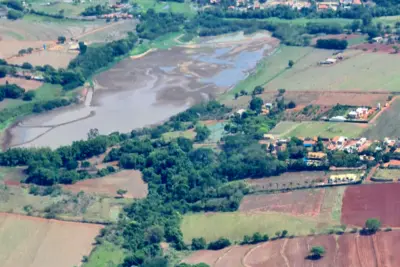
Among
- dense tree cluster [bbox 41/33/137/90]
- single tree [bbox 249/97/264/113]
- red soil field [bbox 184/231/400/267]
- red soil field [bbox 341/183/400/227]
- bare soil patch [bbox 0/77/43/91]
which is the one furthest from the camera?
dense tree cluster [bbox 41/33/137/90]

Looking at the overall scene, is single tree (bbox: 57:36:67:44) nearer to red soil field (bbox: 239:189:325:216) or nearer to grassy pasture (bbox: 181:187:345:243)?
red soil field (bbox: 239:189:325:216)

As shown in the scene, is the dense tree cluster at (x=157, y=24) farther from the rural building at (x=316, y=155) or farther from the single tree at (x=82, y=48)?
the rural building at (x=316, y=155)

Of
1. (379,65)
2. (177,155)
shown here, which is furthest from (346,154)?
(379,65)

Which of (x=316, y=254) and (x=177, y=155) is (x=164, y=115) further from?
(x=316, y=254)

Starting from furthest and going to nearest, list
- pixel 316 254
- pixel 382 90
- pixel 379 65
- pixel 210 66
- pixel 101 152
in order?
pixel 210 66, pixel 379 65, pixel 382 90, pixel 101 152, pixel 316 254

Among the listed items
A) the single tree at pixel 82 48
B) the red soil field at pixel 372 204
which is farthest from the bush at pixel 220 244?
the single tree at pixel 82 48

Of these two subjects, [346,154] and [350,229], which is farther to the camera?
[346,154]

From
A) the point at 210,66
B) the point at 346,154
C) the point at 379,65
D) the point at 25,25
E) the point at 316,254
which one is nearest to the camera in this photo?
the point at 316,254

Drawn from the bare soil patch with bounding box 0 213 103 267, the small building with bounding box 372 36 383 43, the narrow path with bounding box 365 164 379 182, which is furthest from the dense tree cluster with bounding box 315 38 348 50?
the bare soil patch with bounding box 0 213 103 267
